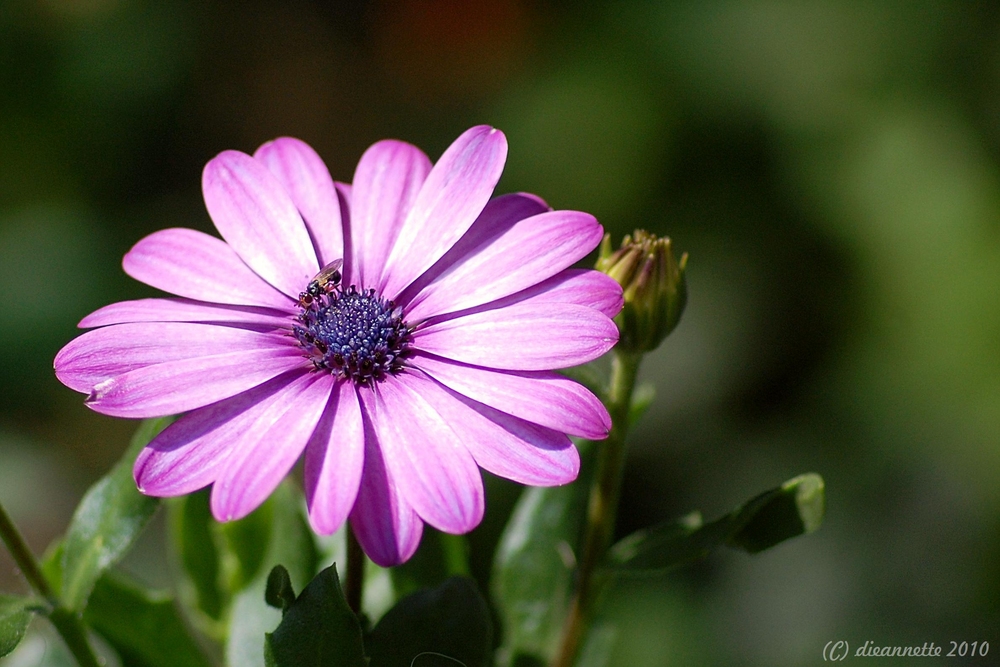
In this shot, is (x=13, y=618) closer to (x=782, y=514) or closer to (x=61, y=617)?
(x=61, y=617)

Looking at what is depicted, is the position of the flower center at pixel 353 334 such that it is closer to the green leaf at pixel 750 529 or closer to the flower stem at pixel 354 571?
the flower stem at pixel 354 571

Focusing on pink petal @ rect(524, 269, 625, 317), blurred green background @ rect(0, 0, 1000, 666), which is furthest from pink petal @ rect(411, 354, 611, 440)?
blurred green background @ rect(0, 0, 1000, 666)

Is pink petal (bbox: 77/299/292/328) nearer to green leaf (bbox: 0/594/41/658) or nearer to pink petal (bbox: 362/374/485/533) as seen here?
pink petal (bbox: 362/374/485/533)

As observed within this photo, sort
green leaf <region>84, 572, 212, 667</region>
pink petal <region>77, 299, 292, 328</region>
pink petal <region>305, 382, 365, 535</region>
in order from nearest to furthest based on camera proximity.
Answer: pink petal <region>305, 382, 365, 535</region> < pink petal <region>77, 299, 292, 328</region> < green leaf <region>84, 572, 212, 667</region>

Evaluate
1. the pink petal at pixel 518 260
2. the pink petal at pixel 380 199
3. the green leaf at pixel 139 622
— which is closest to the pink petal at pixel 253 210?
the pink petal at pixel 380 199

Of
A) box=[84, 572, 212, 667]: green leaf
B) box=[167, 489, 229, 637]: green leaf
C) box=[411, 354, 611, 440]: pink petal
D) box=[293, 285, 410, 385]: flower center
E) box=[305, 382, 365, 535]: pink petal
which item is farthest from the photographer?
box=[167, 489, 229, 637]: green leaf

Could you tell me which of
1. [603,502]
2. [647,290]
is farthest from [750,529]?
[647,290]

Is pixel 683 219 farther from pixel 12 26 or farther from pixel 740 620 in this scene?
pixel 12 26
